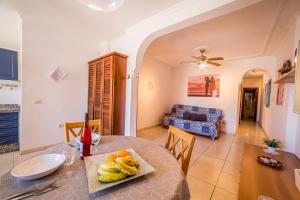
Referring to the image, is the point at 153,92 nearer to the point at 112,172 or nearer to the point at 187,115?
the point at 187,115

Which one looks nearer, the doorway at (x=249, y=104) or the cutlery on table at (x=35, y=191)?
the cutlery on table at (x=35, y=191)

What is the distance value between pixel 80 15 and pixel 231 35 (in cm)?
289

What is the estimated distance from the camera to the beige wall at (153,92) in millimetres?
4414

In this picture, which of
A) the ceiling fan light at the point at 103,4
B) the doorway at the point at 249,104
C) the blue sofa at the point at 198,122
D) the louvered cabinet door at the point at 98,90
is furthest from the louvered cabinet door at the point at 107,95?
the doorway at the point at 249,104

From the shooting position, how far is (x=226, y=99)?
4531mm

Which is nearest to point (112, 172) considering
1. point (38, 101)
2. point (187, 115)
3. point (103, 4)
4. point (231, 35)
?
point (103, 4)

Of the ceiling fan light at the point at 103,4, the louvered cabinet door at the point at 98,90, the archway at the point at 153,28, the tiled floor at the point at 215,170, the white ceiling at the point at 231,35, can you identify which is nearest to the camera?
the ceiling fan light at the point at 103,4

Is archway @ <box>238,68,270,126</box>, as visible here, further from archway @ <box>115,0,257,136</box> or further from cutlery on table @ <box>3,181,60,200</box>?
cutlery on table @ <box>3,181,60,200</box>

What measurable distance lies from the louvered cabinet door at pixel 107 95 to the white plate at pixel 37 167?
5.31 feet

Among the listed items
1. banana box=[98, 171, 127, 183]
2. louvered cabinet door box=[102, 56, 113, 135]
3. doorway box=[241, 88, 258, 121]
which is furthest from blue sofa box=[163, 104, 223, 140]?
doorway box=[241, 88, 258, 121]

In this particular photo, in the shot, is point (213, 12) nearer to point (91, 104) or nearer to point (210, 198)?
point (210, 198)

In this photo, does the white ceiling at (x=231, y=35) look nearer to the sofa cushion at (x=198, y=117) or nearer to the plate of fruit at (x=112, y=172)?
the sofa cushion at (x=198, y=117)

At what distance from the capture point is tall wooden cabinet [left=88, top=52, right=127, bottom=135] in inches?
99.4

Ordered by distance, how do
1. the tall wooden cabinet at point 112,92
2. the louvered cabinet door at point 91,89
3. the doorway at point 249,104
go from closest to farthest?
the tall wooden cabinet at point 112,92, the louvered cabinet door at point 91,89, the doorway at point 249,104
